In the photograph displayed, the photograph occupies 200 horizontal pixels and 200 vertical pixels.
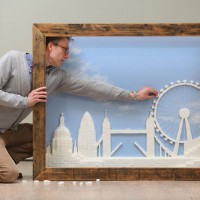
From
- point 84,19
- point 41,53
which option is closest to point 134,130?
point 41,53

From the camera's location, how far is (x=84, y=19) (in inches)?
130

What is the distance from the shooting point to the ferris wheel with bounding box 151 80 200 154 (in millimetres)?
2375

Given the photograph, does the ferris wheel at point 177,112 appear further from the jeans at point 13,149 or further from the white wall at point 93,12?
the white wall at point 93,12

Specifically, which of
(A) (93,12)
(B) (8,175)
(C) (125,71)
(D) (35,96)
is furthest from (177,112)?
(A) (93,12)

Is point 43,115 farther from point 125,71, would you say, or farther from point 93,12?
point 93,12

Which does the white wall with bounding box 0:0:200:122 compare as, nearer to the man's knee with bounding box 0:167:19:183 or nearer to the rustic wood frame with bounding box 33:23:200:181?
the rustic wood frame with bounding box 33:23:200:181

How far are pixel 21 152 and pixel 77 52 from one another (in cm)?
65

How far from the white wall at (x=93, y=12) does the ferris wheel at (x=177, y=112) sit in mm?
1002

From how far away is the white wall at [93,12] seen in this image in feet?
10.8

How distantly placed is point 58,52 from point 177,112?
644mm

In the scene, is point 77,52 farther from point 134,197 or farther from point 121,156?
point 134,197

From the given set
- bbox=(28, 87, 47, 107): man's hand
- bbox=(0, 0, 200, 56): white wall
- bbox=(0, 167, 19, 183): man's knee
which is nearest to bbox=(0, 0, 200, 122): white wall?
bbox=(0, 0, 200, 56): white wall

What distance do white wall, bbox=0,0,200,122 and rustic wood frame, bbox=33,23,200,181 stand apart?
95 cm

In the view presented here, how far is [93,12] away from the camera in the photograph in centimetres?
330
